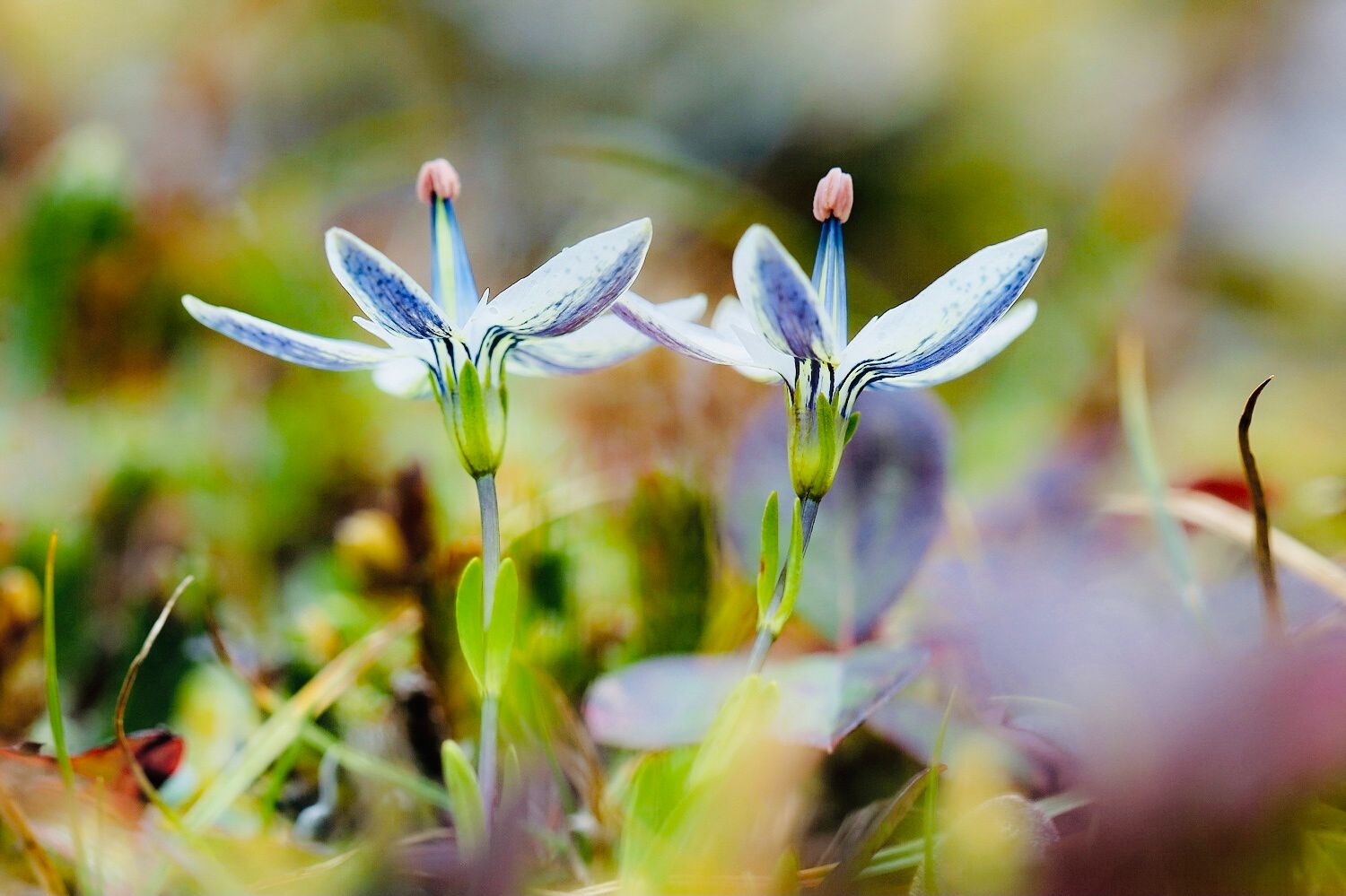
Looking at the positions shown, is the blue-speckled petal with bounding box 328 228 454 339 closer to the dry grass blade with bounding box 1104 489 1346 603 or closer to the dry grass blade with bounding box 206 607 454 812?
the dry grass blade with bounding box 206 607 454 812

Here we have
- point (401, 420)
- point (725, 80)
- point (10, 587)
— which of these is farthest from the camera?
point (725, 80)

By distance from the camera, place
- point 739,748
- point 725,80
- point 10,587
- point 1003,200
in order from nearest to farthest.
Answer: point 739,748 → point 10,587 → point 1003,200 → point 725,80

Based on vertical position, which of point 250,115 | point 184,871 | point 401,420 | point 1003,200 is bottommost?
point 184,871

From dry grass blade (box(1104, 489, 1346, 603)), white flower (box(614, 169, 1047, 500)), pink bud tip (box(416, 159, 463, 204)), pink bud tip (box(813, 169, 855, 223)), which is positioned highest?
pink bud tip (box(416, 159, 463, 204))

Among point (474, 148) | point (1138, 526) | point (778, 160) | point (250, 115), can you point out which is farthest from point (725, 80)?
point (1138, 526)

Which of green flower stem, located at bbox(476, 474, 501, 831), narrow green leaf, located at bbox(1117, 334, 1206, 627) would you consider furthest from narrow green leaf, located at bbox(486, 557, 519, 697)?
narrow green leaf, located at bbox(1117, 334, 1206, 627)

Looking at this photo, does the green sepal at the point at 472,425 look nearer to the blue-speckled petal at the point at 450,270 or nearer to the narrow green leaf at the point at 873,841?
the blue-speckled petal at the point at 450,270

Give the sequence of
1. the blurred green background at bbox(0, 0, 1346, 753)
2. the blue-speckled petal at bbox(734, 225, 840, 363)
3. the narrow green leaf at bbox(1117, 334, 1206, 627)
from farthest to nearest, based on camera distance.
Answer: the blurred green background at bbox(0, 0, 1346, 753) → the narrow green leaf at bbox(1117, 334, 1206, 627) → the blue-speckled petal at bbox(734, 225, 840, 363)

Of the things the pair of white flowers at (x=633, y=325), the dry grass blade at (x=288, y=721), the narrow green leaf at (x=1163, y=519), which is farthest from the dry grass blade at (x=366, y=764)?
the narrow green leaf at (x=1163, y=519)

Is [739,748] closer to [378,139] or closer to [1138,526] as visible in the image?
[1138,526]
